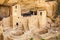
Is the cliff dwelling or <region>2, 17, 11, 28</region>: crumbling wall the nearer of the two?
the cliff dwelling

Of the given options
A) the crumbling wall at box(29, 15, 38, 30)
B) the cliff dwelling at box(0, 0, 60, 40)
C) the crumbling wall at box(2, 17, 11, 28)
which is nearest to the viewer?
the cliff dwelling at box(0, 0, 60, 40)

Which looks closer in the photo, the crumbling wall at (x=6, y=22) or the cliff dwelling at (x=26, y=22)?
the cliff dwelling at (x=26, y=22)

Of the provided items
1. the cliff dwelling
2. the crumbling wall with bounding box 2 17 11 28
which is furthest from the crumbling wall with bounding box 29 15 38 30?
the crumbling wall with bounding box 2 17 11 28

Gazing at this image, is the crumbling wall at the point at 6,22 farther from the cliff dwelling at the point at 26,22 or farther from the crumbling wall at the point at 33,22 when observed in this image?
the crumbling wall at the point at 33,22

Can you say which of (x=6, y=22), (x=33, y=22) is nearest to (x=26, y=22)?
(x=33, y=22)

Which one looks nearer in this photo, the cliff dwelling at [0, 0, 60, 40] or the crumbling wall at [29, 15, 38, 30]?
the cliff dwelling at [0, 0, 60, 40]

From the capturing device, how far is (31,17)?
11.2 m

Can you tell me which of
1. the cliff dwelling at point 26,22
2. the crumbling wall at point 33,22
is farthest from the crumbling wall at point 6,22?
the crumbling wall at point 33,22

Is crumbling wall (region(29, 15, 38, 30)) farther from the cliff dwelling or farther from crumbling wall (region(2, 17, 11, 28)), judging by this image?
crumbling wall (region(2, 17, 11, 28))

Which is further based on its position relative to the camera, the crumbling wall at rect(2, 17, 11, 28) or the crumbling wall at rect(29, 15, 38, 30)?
the crumbling wall at rect(29, 15, 38, 30)

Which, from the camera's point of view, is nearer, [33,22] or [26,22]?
[26,22]

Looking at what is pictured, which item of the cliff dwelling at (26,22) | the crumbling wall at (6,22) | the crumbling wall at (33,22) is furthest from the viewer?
the crumbling wall at (33,22)

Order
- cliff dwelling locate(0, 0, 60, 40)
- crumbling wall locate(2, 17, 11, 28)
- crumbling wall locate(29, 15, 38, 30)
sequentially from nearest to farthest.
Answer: cliff dwelling locate(0, 0, 60, 40) → crumbling wall locate(2, 17, 11, 28) → crumbling wall locate(29, 15, 38, 30)

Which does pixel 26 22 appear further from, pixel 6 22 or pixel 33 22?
pixel 6 22
